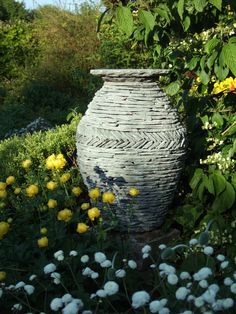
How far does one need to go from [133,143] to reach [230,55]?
2.51ft

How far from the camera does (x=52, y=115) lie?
7570mm

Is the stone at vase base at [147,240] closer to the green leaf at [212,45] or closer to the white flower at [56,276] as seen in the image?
the white flower at [56,276]

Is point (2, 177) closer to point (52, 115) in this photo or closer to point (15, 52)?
point (52, 115)

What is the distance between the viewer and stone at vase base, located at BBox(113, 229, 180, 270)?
2.97m

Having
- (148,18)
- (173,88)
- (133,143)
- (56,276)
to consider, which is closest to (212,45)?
(148,18)

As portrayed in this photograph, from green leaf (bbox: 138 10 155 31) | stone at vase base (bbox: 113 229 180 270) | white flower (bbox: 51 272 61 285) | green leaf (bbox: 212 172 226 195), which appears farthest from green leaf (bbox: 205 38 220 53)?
white flower (bbox: 51 272 61 285)

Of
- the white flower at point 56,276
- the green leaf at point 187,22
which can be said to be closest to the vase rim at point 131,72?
the green leaf at point 187,22

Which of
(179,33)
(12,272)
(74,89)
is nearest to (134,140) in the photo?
(179,33)

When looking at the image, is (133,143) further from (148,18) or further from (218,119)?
(148,18)

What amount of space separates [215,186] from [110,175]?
1.93ft

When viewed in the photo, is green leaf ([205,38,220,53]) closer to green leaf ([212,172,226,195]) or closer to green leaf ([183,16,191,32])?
green leaf ([183,16,191,32])

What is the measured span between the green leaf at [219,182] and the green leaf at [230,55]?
0.73m

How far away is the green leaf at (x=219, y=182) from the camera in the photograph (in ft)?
9.45

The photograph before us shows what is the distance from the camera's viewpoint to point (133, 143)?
2.89 meters
